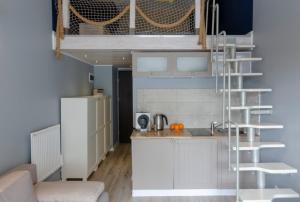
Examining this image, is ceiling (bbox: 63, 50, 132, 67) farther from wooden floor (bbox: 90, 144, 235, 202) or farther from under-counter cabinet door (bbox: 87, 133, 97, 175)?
wooden floor (bbox: 90, 144, 235, 202)

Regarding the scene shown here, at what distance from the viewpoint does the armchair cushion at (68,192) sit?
2.57 meters

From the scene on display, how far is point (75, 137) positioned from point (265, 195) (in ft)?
9.50

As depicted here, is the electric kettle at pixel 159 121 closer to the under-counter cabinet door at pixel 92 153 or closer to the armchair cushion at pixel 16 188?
the under-counter cabinet door at pixel 92 153

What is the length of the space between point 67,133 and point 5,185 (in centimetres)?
249

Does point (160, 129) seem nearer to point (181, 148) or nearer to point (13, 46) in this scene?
point (181, 148)

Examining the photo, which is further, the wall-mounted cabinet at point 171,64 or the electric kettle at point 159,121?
the electric kettle at point 159,121

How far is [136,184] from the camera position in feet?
13.3

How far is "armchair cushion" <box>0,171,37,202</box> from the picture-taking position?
6.78 ft

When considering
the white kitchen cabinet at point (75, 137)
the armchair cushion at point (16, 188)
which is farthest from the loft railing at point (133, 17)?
the armchair cushion at point (16, 188)

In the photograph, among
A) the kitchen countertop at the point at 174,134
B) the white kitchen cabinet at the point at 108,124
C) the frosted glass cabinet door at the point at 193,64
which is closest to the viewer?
the kitchen countertop at the point at 174,134

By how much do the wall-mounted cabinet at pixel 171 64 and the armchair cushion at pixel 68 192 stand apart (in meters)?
2.14

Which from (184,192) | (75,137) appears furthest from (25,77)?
(184,192)

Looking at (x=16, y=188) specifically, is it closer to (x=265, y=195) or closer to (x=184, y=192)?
(x=265, y=195)

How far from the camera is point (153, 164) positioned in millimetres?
4035
